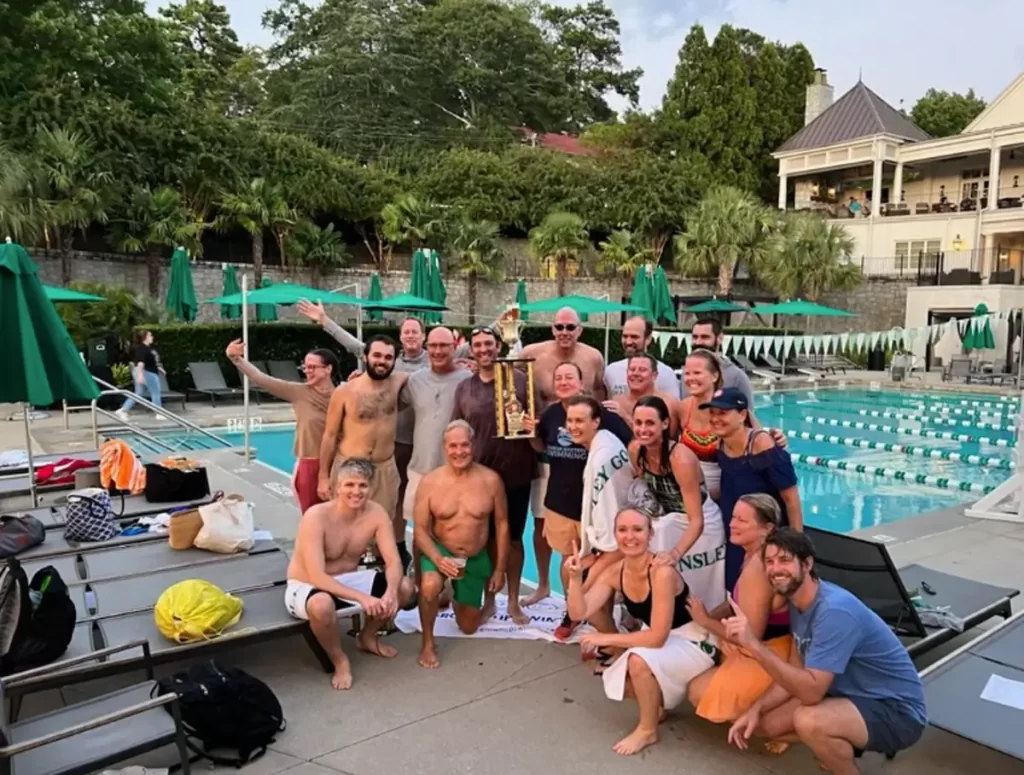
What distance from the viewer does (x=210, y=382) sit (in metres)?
15.7

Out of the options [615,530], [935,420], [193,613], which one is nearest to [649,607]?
[615,530]

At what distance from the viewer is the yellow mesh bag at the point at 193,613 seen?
358 cm

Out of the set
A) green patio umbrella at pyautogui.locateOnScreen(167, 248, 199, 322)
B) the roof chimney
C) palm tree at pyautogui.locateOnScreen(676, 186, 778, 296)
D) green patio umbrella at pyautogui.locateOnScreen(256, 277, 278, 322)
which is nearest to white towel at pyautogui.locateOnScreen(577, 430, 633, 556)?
green patio umbrella at pyautogui.locateOnScreen(167, 248, 199, 322)

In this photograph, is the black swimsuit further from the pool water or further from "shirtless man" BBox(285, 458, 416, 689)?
the pool water

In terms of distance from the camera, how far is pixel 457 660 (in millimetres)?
4211

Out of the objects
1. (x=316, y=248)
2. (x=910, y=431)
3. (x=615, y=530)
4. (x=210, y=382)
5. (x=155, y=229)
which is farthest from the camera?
(x=316, y=248)

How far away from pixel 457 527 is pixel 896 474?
344 inches

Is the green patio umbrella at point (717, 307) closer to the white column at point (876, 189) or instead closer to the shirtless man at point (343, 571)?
the white column at point (876, 189)

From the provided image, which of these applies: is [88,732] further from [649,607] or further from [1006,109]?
[1006,109]

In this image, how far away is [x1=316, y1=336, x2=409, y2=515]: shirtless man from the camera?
4.86m

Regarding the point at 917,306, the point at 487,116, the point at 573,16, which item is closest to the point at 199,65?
the point at 487,116

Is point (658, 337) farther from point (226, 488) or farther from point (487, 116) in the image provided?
point (487, 116)

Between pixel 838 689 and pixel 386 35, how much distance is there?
38.8m

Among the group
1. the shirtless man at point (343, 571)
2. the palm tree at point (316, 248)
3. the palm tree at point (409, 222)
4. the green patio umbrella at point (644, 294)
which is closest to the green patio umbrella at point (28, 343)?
the shirtless man at point (343, 571)
